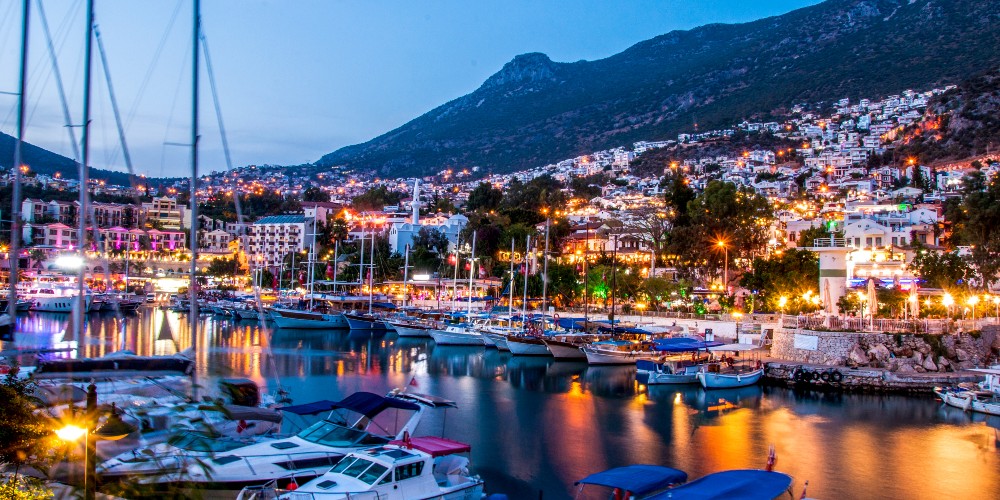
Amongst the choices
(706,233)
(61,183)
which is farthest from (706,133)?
(61,183)

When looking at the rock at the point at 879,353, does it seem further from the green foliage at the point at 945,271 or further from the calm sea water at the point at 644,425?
the green foliage at the point at 945,271

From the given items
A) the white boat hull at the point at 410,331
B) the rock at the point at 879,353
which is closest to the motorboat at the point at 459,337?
the white boat hull at the point at 410,331

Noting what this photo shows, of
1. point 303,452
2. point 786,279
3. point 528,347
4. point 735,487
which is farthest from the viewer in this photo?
point 786,279

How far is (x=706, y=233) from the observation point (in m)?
55.6

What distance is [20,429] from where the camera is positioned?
548 centimetres

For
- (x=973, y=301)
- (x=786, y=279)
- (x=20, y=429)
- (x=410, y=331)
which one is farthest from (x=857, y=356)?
(x=20, y=429)

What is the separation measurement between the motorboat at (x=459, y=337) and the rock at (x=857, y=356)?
20.0m

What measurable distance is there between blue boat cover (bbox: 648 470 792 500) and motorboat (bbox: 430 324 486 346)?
32.6 meters

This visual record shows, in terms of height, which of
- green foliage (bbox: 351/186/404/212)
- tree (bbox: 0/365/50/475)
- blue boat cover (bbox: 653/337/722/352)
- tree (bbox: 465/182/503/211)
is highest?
green foliage (bbox: 351/186/404/212)

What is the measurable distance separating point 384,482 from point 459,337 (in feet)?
109

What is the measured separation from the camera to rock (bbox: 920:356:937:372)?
32.3 m

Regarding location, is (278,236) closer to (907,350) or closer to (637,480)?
(907,350)

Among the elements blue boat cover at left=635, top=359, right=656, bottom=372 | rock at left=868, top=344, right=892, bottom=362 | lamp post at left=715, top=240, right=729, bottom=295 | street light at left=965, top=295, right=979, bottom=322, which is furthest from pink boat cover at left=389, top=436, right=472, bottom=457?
lamp post at left=715, top=240, right=729, bottom=295

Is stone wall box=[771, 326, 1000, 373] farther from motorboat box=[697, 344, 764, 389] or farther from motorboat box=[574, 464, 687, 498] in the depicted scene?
motorboat box=[574, 464, 687, 498]
